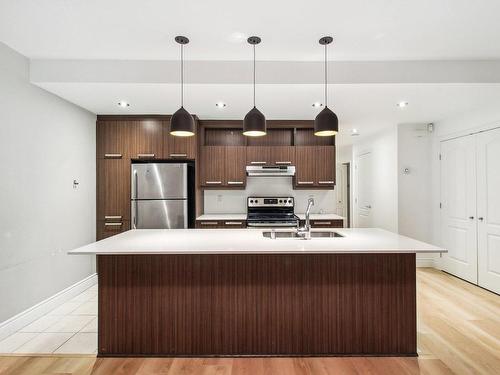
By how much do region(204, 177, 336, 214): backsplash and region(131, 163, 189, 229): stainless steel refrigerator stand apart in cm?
90

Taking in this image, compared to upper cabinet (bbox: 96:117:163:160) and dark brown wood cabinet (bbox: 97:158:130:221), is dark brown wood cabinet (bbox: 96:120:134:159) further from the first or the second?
dark brown wood cabinet (bbox: 97:158:130:221)

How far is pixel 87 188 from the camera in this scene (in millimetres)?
4348

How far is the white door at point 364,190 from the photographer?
20.9 feet

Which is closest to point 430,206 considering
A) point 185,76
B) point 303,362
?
point 303,362

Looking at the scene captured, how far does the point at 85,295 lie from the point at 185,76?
3003 millimetres

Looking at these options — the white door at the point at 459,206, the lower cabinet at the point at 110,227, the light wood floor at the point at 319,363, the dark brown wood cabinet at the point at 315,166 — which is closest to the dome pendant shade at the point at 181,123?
the light wood floor at the point at 319,363

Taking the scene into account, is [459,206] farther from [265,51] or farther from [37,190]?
[37,190]

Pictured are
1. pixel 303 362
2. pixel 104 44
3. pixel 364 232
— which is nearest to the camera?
pixel 303 362

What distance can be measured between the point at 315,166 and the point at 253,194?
44.4 inches

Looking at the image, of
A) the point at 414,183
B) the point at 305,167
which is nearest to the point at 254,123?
the point at 305,167

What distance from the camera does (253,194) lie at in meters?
5.30

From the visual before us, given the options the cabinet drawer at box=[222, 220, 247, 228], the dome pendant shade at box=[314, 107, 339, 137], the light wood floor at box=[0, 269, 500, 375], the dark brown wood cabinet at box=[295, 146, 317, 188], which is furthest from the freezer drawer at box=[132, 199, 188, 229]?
the dome pendant shade at box=[314, 107, 339, 137]

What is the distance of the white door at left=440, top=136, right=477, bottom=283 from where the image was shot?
436 centimetres

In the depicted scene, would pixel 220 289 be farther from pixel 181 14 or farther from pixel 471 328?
pixel 471 328
